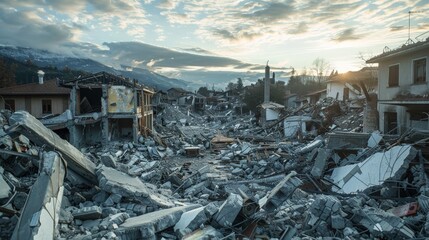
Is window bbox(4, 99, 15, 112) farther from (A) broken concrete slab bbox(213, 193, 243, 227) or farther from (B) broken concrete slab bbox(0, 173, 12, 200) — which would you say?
(A) broken concrete slab bbox(213, 193, 243, 227)

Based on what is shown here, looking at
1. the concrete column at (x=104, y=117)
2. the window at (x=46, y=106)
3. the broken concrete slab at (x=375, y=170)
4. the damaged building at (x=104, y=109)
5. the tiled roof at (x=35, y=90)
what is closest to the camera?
the broken concrete slab at (x=375, y=170)

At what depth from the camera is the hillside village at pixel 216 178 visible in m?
6.53

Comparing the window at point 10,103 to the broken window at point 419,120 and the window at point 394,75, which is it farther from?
the broken window at point 419,120

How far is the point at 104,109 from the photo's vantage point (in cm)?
2286

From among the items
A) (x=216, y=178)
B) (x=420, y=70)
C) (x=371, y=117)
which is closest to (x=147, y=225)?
(x=216, y=178)

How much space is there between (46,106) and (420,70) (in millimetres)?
29822

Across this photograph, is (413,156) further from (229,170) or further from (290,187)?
(229,170)

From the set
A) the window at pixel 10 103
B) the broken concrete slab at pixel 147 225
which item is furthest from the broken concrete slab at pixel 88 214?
the window at pixel 10 103

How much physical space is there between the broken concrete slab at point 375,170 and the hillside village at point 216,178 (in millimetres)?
39

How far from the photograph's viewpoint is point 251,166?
1560 centimetres

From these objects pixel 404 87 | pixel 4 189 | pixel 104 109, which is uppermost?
pixel 404 87

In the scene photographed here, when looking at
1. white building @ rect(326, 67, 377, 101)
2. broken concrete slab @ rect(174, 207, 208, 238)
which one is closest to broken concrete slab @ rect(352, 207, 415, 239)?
broken concrete slab @ rect(174, 207, 208, 238)

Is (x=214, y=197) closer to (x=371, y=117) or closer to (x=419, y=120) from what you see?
(x=419, y=120)

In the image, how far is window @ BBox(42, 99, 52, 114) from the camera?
29234 mm
